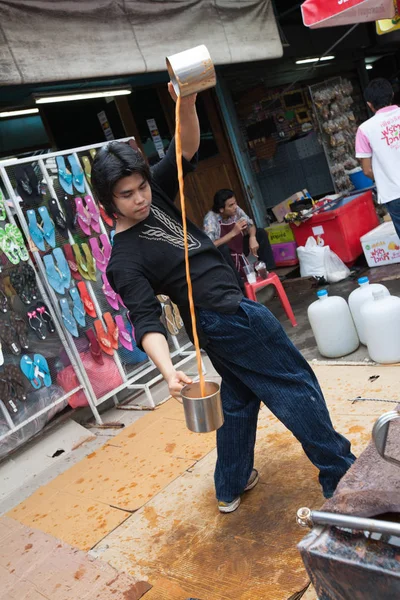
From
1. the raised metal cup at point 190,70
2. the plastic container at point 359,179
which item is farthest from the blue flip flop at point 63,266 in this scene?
the plastic container at point 359,179

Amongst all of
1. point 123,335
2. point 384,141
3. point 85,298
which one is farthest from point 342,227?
point 85,298

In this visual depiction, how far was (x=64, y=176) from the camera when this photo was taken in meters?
4.42

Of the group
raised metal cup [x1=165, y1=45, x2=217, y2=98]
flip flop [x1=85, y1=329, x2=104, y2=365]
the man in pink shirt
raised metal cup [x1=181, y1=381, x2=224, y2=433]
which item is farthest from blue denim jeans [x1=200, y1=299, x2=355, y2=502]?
the man in pink shirt

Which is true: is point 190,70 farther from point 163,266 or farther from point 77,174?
point 77,174

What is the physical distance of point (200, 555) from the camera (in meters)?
2.57

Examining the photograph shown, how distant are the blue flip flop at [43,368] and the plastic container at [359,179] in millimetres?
6677

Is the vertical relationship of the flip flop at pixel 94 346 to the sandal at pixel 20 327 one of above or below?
below

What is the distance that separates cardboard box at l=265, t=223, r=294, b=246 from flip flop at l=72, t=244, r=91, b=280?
4179mm

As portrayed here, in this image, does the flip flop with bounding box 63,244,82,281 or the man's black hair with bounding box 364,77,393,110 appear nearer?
the flip flop with bounding box 63,244,82,281

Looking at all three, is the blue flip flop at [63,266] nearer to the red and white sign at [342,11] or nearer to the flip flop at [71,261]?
the flip flop at [71,261]

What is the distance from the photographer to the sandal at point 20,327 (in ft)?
13.5

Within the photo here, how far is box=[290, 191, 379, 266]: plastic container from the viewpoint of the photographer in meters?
7.07

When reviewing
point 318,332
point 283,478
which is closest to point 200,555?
point 283,478

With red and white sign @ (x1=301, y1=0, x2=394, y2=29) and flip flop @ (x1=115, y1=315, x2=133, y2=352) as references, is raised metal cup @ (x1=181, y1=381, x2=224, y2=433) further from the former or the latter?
red and white sign @ (x1=301, y1=0, x2=394, y2=29)
